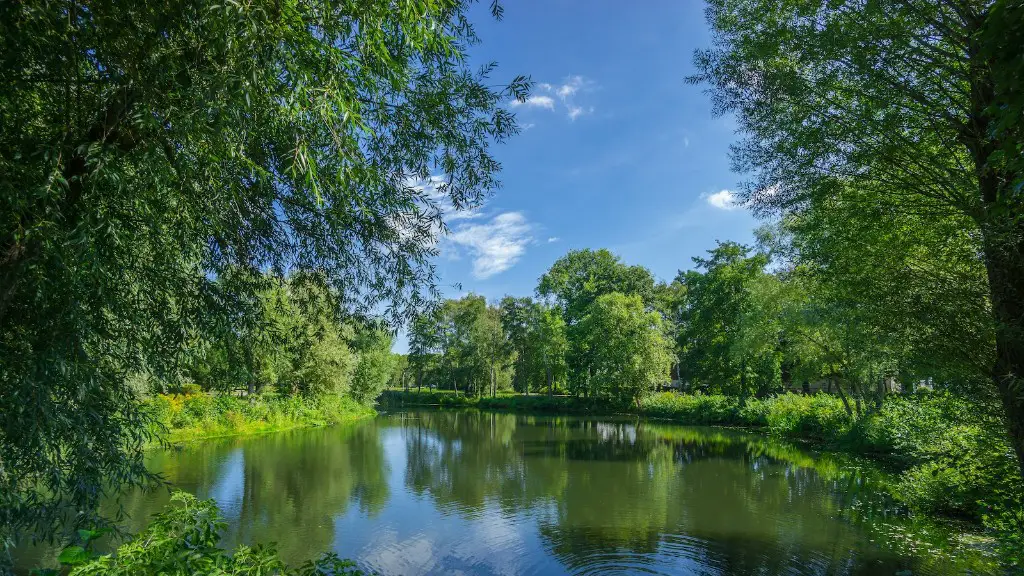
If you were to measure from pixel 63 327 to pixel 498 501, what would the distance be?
35.0 ft

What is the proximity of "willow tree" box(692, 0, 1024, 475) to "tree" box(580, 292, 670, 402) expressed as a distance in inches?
1101

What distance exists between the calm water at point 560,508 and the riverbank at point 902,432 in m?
1.00

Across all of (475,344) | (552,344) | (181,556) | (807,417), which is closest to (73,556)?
(181,556)

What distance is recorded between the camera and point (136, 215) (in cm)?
468

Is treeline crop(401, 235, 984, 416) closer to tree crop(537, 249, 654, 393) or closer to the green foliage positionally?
tree crop(537, 249, 654, 393)

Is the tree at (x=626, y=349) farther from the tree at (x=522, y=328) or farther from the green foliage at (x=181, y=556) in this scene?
the green foliage at (x=181, y=556)

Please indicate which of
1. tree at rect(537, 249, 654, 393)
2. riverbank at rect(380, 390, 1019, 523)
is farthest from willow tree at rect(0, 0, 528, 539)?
tree at rect(537, 249, 654, 393)

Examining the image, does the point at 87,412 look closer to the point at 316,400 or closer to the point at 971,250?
the point at 971,250

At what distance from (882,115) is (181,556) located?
29.9 ft

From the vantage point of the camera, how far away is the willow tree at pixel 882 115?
5426mm

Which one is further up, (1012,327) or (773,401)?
(1012,327)

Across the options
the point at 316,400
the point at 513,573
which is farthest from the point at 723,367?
the point at 513,573

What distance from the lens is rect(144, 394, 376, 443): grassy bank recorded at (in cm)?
2050

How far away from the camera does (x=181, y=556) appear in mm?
3621
